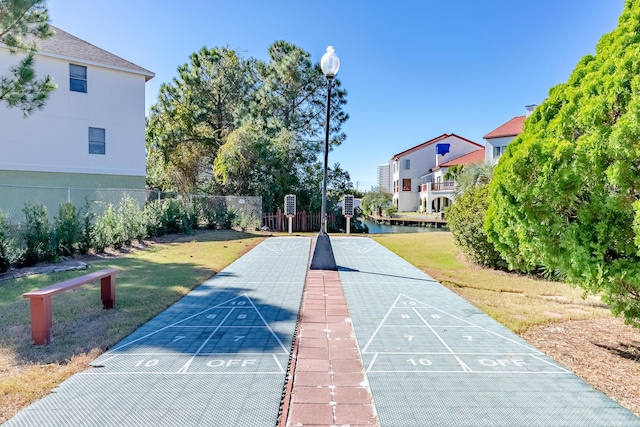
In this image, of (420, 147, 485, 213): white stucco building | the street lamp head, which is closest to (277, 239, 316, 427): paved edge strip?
the street lamp head

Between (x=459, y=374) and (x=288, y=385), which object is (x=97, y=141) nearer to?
(x=288, y=385)

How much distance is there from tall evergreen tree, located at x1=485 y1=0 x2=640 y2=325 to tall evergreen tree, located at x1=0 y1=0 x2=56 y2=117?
10761 mm

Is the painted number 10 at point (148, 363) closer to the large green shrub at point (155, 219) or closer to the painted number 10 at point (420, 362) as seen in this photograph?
the painted number 10 at point (420, 362)

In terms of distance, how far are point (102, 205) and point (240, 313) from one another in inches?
514

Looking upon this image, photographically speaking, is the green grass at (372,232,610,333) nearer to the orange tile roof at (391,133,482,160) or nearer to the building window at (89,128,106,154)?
the building window at (89,128,106,154)

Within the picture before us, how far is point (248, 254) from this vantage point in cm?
1183

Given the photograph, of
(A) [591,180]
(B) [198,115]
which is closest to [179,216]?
(B) [198,115]

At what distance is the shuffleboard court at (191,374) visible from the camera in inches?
114

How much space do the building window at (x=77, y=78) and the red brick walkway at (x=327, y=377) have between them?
664 inches

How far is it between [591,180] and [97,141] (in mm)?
19096

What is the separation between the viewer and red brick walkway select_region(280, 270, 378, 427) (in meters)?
2.90

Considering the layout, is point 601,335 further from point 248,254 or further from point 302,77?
point 302,77

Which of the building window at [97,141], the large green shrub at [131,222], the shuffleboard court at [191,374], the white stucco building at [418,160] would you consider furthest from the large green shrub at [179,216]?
the white stucco building at [418,160]

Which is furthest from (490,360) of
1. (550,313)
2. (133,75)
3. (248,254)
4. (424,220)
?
(424,220)
